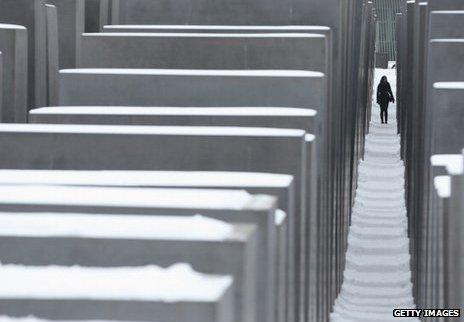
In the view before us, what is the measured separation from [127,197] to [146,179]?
1.12 metres

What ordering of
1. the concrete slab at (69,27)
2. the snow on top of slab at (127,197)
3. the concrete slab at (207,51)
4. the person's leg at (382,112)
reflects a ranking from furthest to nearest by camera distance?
the person's leg at (382,112) → the concrete slab at (69,27) → the concrete slab at (207,51) → the snow on top of slab at (127,197)

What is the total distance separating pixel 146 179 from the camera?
8.41 m

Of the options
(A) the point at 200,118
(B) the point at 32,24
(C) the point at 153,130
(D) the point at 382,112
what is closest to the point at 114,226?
(C) the point at 153,130

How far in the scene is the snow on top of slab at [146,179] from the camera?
26.7 ft

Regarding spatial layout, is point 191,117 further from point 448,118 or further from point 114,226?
point 114,226

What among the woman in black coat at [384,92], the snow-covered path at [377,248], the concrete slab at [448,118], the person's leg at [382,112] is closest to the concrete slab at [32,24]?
the snow-covered path at [377,248]

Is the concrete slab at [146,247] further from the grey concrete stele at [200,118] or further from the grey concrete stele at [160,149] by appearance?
the grey concrete stele at [200,118]

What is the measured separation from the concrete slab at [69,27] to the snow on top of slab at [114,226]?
432 inches

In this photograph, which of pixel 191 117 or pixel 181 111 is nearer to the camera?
pixel 191 117

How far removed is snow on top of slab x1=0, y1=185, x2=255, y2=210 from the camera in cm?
711

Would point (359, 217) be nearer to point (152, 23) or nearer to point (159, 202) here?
point (152, 23)

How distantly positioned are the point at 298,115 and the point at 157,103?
7.87ft

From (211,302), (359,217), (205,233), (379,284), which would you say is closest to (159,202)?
(205,233)

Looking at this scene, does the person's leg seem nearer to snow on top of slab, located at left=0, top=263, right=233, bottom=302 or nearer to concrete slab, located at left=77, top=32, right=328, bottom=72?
concrete slab, located at left=77, top=32, right=328, bottom=72
